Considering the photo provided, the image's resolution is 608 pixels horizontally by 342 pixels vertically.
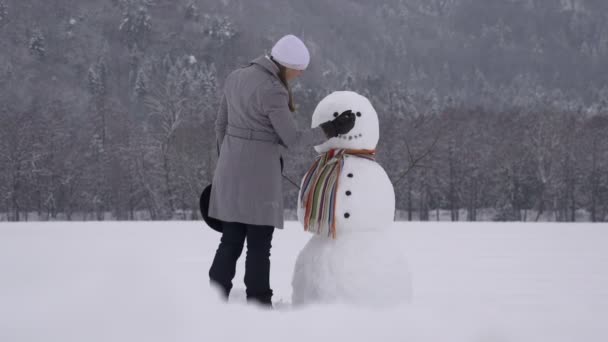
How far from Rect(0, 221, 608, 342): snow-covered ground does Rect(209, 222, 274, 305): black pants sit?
4.9 inches

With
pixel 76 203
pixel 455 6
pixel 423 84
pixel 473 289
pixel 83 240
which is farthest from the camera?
pixel 455 6

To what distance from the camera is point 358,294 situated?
114 inches

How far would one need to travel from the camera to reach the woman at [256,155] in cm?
299

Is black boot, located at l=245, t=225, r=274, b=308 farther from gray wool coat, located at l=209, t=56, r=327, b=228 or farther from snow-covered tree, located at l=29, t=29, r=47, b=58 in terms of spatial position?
snow-covered tree, located at l=29, t=29, r=47, b=58

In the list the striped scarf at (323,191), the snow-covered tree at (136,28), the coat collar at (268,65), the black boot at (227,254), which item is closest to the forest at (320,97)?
the snow-covered tree at (136,28)

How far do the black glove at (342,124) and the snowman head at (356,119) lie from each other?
55 mm

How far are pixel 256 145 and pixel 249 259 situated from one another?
0.60 metres

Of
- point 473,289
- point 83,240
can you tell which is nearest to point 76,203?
point 83,240

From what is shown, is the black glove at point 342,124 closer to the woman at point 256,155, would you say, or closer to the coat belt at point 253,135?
the woman at point 256,155

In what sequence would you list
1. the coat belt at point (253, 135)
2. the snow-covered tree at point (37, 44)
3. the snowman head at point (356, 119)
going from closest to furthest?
the coat belt at point (253, 135), the snowman head at point (356, 119), the snow-covered tree at point (37, 44)

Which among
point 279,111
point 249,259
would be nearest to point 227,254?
point 249,259

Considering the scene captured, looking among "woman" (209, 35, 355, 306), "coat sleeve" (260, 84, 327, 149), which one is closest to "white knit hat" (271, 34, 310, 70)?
"woman" (209, 35, 355, 306)

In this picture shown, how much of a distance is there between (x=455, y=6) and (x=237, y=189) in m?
108

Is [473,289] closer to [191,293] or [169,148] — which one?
[191,293]
